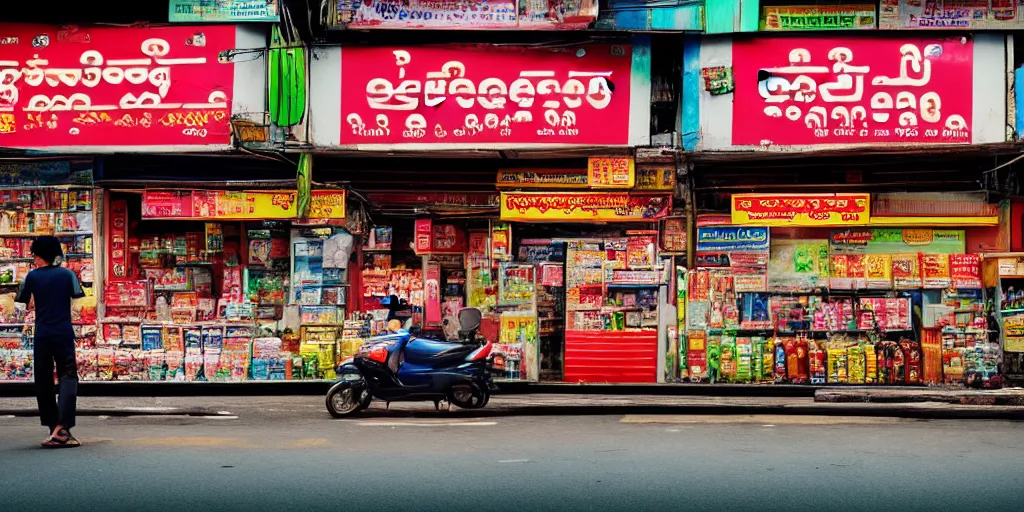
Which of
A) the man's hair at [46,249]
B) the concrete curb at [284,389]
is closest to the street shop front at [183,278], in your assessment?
the concrete curb at [284,389]

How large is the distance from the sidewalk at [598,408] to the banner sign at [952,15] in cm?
530

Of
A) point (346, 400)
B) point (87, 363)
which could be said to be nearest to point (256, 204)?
point (87, 363)

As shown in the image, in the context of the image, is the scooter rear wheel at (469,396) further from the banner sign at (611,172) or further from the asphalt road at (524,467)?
the banner sign at (611,172)

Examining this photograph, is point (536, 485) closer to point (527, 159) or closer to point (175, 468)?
point (175, 468)

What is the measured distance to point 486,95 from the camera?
1653 centimetres

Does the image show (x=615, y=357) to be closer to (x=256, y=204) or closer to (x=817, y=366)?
(x=817, y=366)

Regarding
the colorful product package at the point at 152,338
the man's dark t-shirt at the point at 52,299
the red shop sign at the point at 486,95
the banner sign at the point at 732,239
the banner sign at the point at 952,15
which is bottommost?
the colorful product package at the point at 152,338

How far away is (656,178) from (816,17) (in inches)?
128

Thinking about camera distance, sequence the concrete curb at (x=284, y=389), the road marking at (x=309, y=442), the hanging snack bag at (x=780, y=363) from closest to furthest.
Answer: the road marking at (x=309, y=442) → the concrete curb at (x=284, y=389) → the hanging snack bag at (x=780, y=363)

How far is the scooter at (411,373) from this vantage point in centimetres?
1320

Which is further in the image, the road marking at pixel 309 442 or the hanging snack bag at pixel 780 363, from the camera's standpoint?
the hanging snack bag at pixel 780 363

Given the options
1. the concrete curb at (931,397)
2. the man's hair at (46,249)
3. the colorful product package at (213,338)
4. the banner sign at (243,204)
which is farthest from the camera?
the colorful product package at (213,338)

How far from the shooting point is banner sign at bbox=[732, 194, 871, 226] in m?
16.3

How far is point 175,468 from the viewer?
862 centimetres
